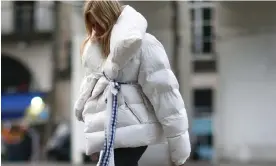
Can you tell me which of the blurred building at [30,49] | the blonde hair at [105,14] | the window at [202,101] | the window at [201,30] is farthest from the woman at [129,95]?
the window at [202,101]

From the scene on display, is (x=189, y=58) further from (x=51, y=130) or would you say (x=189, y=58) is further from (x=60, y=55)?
(x=60, y=55)

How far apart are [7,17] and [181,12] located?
10134 millimetres

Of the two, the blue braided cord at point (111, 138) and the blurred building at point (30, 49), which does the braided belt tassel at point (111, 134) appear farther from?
the blurred building at point (30, 49)

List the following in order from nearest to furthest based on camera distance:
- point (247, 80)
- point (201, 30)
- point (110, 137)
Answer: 1. point (110, 137)
2. point (247, 80)
3. point (201, 30)

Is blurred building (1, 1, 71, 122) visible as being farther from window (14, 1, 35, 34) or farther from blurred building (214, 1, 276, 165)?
blurred building (214, 1, 276, 165)

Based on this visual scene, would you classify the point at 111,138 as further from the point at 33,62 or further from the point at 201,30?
the point at 33,62

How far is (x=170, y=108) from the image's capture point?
2.97 metres

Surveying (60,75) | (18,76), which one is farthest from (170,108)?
(18,76)

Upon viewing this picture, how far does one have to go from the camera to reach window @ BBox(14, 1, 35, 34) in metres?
21.7

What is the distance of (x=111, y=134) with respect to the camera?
297 centimetres

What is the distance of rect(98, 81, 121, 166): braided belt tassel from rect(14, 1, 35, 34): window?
722 inches

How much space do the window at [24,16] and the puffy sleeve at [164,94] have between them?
18.3 m

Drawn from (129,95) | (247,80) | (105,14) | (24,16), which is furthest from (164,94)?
(24,16)

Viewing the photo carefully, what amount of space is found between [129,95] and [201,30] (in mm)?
14967
